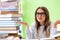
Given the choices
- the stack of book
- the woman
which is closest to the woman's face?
the woman

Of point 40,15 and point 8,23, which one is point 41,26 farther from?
point 8,23

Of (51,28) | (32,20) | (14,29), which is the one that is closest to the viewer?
(51,28)

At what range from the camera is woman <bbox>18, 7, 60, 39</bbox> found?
68.1 inches

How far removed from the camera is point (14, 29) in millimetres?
1947

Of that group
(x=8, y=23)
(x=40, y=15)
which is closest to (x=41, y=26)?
(x=40, y=15)

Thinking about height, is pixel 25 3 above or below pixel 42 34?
above

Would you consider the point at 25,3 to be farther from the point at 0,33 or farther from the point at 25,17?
the point at 0,33

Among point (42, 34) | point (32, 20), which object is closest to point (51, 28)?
point (42, 34)

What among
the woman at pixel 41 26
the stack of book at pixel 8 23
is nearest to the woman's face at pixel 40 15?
the woman at pixel 41 26

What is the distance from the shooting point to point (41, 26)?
5.92 feet

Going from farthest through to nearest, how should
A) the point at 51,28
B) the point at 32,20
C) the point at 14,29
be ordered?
the point at 32,20, the point at 14,29, the point at 51,28

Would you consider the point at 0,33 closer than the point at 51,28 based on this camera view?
No

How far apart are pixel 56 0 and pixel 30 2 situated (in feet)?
1.15

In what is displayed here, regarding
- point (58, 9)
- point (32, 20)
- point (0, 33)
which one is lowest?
point (0, 33)
